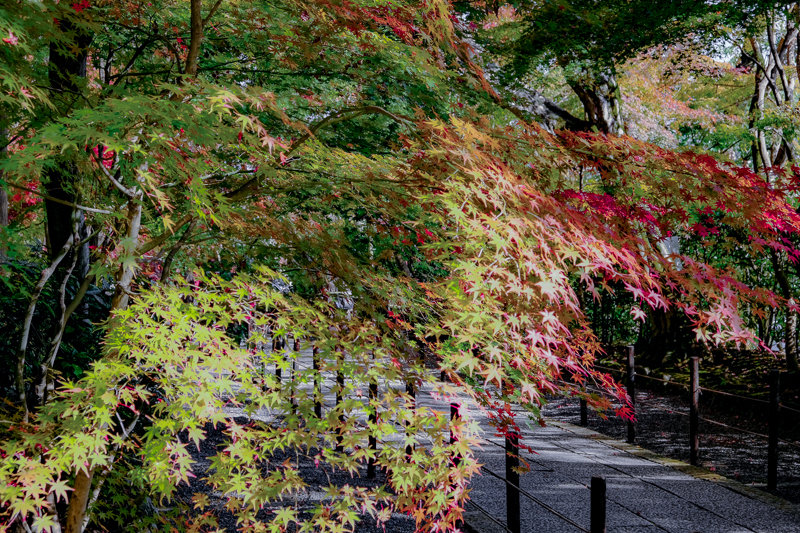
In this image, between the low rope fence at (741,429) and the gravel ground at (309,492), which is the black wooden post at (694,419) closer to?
the low rope fence at (741,429)

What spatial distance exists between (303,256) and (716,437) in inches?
267

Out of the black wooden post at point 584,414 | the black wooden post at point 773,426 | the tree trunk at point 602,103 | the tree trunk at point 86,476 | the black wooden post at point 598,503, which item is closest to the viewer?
the black wooden post at point 598,503

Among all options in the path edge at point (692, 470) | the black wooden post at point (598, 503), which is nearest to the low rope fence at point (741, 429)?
the path edge at point (692, 470)

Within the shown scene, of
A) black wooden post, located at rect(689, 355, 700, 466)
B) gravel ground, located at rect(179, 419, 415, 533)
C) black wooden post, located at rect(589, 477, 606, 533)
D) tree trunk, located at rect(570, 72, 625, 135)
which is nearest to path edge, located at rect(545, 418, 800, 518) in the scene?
black wooden post, located at rect(689, 355, 700, 466)

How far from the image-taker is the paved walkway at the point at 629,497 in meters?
5.26

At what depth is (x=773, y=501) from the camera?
5.73 meters

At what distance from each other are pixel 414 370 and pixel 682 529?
366cm

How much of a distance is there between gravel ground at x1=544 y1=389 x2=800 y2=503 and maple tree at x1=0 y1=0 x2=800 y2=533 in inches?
163

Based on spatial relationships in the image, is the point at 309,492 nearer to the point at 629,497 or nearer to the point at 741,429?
the point at 629,497

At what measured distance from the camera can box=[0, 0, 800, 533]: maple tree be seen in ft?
8.60

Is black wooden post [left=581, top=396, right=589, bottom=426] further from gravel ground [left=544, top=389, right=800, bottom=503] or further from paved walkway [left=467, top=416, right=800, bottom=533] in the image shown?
paved walkway [left=467, top=416, right=800, bottom=533]

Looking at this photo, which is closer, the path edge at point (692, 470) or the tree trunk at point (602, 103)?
the path edge at point (692, 470)

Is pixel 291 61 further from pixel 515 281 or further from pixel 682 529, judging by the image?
pixel 682 529

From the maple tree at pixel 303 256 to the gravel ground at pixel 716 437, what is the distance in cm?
413
